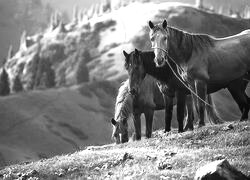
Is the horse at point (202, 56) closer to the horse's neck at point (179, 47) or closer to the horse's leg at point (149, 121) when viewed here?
the horse's neck at point (179, 47)

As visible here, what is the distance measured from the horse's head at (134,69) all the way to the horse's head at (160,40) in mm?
1263

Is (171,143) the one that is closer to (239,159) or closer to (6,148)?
(239,159)

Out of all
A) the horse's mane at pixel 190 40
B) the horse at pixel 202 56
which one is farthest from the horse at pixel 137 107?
the horse's mane at pixel 190 40

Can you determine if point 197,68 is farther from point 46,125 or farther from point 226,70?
point 46,125

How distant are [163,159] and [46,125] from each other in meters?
155

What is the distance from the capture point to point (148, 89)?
28953 mm

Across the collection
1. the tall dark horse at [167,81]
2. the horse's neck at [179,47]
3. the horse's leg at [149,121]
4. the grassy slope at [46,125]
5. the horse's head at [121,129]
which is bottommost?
the grassy slope at [46,125]

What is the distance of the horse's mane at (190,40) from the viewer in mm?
21938

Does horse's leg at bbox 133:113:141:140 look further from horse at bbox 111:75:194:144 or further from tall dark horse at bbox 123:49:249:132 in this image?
tall dark horse at bbox 123:49:249:132

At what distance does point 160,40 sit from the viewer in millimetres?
20734

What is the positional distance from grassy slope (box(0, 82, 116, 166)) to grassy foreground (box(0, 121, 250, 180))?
11530cm

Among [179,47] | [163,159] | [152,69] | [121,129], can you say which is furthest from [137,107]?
[163,159]

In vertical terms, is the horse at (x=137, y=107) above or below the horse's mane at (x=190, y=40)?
below

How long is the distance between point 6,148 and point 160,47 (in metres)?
126
